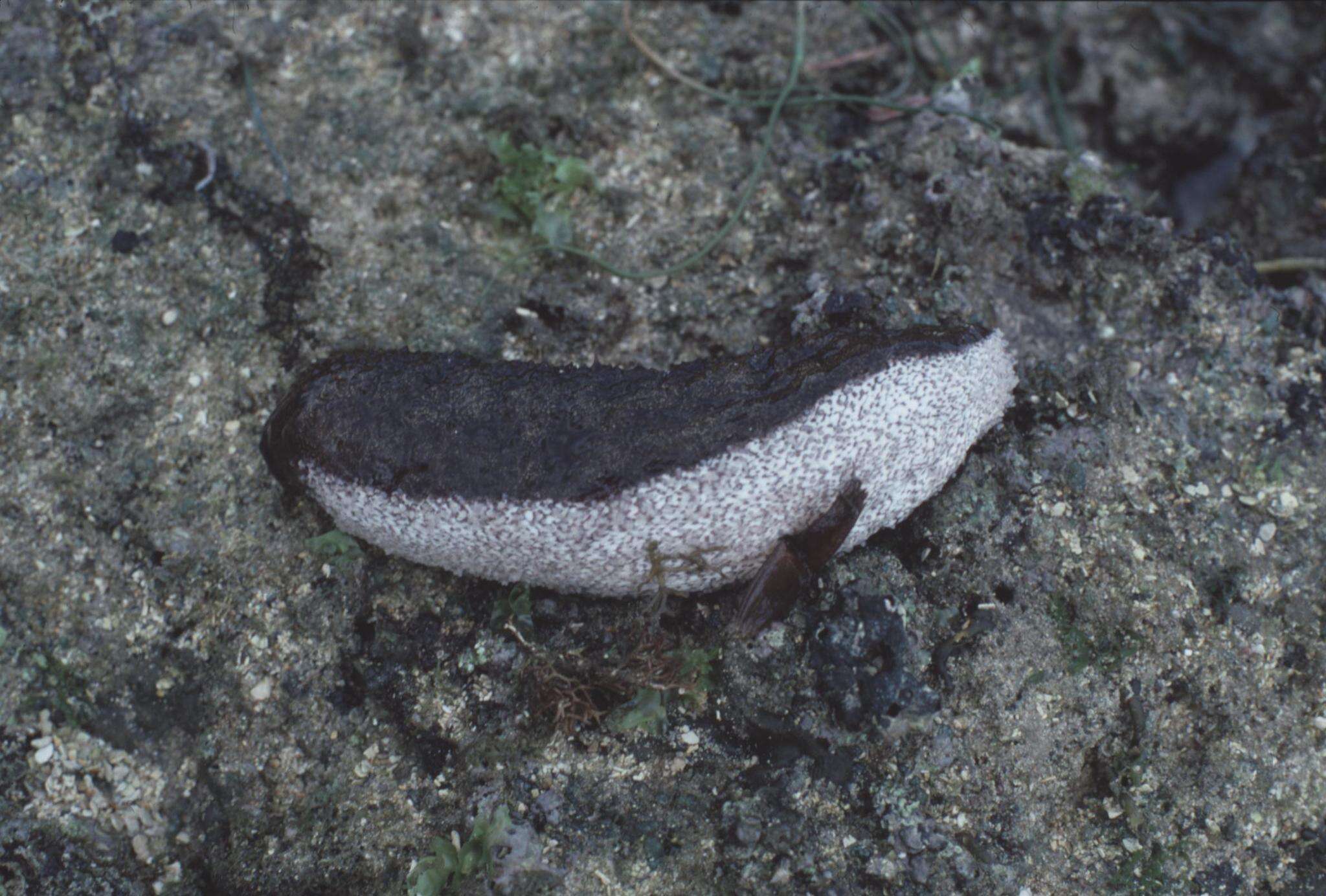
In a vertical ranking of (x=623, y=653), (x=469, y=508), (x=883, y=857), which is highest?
(x=469, y=508)

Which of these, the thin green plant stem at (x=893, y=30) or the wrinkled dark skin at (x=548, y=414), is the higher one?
the thin green plant stem at (x=893, y=30)

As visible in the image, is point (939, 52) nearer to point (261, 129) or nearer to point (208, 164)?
point (261, 129)

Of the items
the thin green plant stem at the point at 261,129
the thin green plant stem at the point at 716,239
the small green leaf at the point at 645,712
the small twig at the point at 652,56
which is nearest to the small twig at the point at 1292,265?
the thin green plant stem at the point at 716,239

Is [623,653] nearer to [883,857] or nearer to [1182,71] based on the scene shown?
[883,857]

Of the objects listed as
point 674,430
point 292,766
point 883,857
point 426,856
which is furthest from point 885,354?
point 292,766

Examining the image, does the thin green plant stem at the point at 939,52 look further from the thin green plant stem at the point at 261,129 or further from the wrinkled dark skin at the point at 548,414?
the thin green plant stem at the point at 261,129
